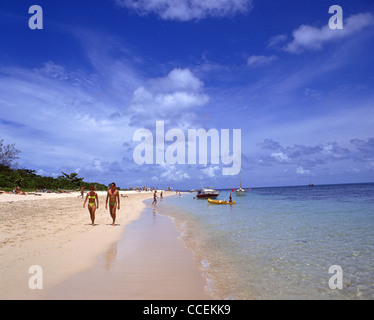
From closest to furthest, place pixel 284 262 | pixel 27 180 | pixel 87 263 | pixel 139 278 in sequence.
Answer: pixel 139 278
pixel 87 263
pixel 284 262
pixel 27 180

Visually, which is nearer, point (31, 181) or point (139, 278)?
point (139, 278)

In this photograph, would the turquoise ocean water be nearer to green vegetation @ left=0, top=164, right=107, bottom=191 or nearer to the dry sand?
the dry sand

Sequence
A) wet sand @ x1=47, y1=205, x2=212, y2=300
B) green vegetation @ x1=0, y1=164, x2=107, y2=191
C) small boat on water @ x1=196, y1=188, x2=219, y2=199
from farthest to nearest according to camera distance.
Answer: small boat on water @ x1=196, y1=188, x2=219, y2=199
green vegetation @ x1=0, y1=164, x2=107, y2=191
wet sand @ x1=47, y1=205, x2=212, y2=300

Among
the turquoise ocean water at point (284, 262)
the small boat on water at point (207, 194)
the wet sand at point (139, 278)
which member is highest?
the wet sand at point (139, 278)

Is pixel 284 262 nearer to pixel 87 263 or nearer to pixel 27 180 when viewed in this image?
pixel 87 263

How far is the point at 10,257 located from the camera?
721 cm

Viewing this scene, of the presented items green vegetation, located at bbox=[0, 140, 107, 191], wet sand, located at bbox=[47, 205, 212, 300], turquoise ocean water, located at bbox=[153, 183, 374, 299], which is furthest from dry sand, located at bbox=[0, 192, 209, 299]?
green vegetation, located at bbox=[0, 140, 107, 191]

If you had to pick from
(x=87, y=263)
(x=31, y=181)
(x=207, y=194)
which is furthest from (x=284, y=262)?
(x=31, y=181)

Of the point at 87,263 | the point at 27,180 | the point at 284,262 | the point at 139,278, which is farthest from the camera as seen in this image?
the point at 27,180

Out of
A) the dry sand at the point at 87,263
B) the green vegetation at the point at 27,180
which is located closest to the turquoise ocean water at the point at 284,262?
the dry sand at the point at 87,263

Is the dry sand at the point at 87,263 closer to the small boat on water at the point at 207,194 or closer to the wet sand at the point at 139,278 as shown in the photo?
the wet sand at the point at 139,278
